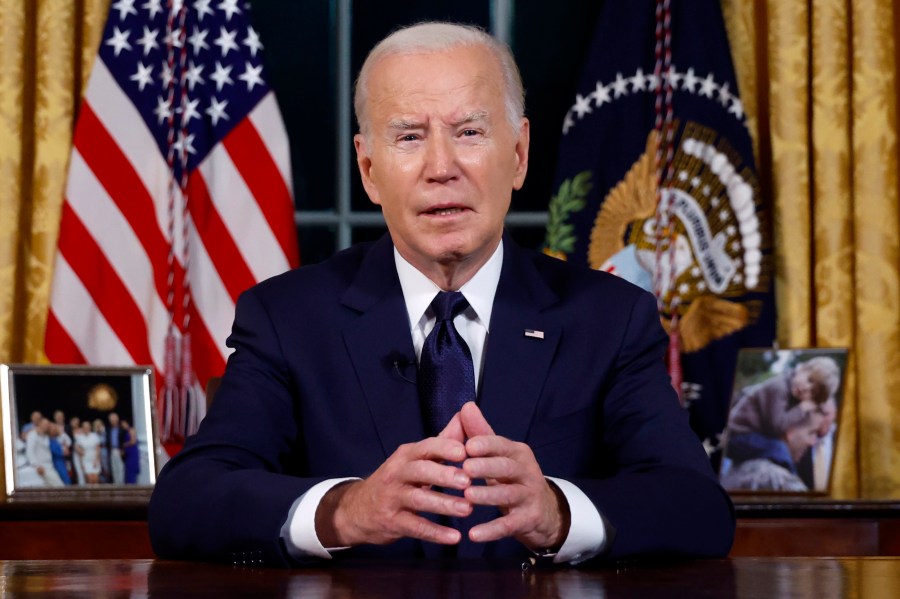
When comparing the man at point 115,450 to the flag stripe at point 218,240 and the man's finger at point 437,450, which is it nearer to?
the flag stripe at point 218,240

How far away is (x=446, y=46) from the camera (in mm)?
2117

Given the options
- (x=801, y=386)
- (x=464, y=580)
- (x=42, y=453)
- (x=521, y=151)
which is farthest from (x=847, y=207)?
(x=464, y=580)

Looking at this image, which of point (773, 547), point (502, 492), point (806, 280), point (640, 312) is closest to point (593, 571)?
point (502, 492)

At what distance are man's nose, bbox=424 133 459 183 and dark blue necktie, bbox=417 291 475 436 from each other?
263mm

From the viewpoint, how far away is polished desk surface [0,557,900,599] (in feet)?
4.15

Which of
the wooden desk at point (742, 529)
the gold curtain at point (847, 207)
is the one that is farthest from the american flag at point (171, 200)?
the gold curtain at point (847, 207)

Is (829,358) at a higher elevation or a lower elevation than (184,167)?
lower

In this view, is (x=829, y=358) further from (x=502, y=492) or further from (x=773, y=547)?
(x=502, y=492)

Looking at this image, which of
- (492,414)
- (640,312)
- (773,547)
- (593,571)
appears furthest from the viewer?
(773,547)

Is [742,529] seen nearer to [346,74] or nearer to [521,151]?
[521,151]

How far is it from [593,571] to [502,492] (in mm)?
144

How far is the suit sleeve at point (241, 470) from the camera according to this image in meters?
1.66

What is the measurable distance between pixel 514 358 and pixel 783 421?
1.37 m

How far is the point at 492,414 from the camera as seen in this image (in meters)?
1.97
